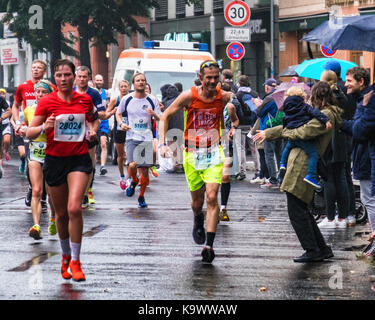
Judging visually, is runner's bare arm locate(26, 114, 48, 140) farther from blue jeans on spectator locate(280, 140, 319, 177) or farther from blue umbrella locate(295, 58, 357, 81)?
blue umbrella locate(295, 58, 357, 81)

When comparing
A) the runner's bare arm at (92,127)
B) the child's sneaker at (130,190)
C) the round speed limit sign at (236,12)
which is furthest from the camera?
the round speed limit sign at (236,12)

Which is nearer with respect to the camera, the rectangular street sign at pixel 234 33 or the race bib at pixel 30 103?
the race bib at pixel 30 103

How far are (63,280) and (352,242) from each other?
151 inches

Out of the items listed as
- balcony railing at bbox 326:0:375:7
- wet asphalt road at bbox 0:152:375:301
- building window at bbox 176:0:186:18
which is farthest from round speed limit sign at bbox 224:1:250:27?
building window at bbox 176:0:186:18

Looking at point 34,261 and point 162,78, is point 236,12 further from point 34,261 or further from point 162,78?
point 34,261

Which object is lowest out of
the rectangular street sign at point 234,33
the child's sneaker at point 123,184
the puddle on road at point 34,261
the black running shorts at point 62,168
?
the child's sneaker at point 123,184

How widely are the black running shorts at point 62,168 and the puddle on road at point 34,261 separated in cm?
90

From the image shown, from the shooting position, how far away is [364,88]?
34.8ft

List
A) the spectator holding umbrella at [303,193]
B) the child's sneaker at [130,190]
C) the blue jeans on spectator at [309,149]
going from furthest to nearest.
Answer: the child's sneaker at [130,190] → the blue jeans on spectator at [309,149] → the spectator holding umbrella at [303,193]

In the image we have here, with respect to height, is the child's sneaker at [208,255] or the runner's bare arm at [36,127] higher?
the runner's bare arm at [36,127]

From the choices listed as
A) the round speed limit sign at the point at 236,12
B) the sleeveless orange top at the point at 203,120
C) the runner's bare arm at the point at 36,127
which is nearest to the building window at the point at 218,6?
the round speed limit sign at the point at 236,12

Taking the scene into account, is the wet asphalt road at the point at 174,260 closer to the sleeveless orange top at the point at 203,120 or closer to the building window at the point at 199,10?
the sleeveless orange top at the point at 203,120

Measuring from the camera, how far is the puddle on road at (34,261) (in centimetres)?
925

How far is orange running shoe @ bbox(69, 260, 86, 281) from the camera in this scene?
8570mm
